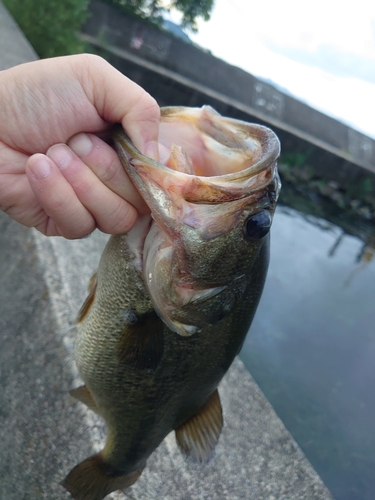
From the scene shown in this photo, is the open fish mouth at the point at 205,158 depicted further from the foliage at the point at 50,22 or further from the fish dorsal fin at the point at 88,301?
the foliage at the point at 50,22

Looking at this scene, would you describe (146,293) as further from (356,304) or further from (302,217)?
(302,217)

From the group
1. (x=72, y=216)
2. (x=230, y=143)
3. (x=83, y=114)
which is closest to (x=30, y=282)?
(x=72, y=216)

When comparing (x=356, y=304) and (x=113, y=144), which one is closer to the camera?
(x=113, y=144)

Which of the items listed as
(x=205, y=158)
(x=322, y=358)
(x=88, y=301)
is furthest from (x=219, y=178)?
(x=322, y=358)

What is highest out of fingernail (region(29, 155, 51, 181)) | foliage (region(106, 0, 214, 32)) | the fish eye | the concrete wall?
the fish eye

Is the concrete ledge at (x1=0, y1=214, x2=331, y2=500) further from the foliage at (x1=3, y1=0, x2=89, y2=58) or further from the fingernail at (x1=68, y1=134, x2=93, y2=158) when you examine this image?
the foliage at (x1=3, y1=0, x2=89, y2=58)

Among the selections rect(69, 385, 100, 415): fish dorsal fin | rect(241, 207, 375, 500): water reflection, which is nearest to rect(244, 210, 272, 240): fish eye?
rect(69, 385, 100, 415): fish dorsal fin
